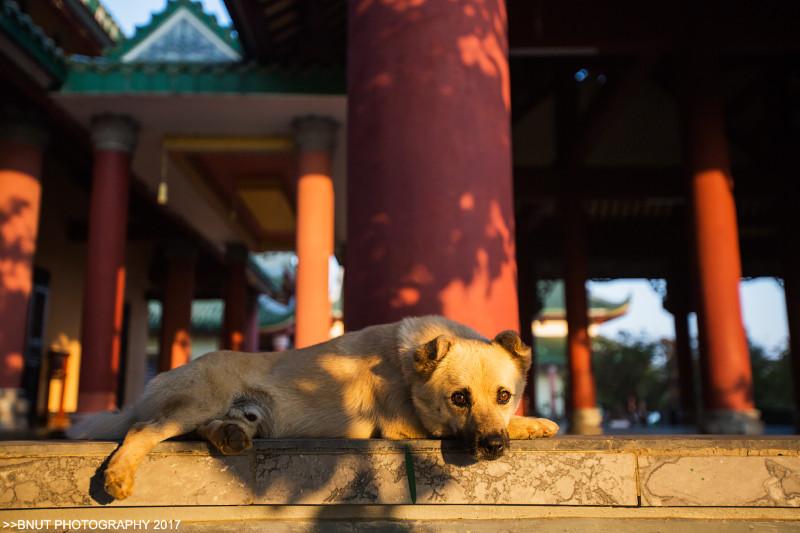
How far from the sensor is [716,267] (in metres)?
8.62

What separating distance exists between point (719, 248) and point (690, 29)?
3219 mm

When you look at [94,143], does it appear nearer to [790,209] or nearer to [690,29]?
[690,29]

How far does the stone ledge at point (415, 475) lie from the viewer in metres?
2.85

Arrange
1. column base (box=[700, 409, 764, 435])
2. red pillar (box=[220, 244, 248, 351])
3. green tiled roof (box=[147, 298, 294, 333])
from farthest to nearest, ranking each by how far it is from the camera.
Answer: green tiled roof (box=[147, 298, 294, 333]), red pillar (box=[220, 244, 248, 351]), column base (box=[700, 409, 764, 435])

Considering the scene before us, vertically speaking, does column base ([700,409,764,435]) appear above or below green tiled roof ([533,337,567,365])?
below

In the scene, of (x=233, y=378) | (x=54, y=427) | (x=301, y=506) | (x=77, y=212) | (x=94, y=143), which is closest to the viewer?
(x=301, y=506)

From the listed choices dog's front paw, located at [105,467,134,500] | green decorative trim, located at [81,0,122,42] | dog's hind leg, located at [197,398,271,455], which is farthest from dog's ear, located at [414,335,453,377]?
green decorative trim, located at [81,0,122,42]

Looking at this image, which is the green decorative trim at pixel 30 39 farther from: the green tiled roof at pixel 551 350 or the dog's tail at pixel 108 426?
the green tiled roof at pixel 551 350

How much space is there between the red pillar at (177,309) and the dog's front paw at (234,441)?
43.1 ft

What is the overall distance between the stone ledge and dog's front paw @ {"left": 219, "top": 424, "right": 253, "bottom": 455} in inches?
1.6

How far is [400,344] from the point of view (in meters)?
3.56

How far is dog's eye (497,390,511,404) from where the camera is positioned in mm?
3330

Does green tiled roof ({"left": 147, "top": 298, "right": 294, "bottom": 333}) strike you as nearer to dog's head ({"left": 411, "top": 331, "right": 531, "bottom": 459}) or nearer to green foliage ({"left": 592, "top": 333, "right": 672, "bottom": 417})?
green foliage ({"left": 592, "top": 333, "right": 672, "bottom": 417})

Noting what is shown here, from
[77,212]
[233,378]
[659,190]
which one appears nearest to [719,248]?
[659,190]
